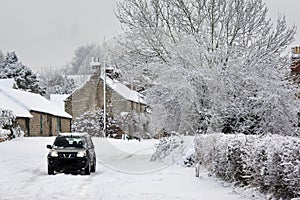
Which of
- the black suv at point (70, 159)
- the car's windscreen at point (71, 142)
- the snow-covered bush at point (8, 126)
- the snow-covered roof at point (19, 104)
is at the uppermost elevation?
the snow-covered roof at point (19, 104)

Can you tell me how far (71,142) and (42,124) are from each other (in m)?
28.2

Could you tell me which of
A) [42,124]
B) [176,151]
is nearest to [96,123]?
[42,124]

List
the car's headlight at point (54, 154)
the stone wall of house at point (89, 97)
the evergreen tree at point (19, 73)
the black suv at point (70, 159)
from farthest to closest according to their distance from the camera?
the evergreen tree at point (19, 73)
the stone wall of house at point (89, 97)
the car's headlight at point (54, 154)
the black suv at point (70, 159)

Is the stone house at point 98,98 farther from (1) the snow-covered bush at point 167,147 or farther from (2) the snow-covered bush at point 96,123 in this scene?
(1) the snow-covered bush at point 167,147

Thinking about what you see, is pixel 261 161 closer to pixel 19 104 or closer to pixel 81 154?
pixel 81 154

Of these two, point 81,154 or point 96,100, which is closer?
point 81,154

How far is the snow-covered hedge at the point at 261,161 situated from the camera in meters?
8.88

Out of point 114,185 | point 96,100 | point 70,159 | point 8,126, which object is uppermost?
point 96,100

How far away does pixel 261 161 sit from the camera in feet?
33.9

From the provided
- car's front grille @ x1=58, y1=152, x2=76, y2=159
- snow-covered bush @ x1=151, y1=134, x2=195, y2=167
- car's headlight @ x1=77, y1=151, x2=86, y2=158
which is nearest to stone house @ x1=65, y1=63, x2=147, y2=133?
snow-covered bush @ x1=151, y1=134, x2=195, y2=167

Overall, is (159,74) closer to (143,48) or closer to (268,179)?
(143,48)

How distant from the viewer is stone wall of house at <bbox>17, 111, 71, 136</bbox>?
136 ft

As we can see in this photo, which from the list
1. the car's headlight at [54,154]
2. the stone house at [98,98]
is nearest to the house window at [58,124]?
the stone house at [98,98]

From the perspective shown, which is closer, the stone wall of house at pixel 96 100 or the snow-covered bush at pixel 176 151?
the snow-covered bush at pixel 176 151
